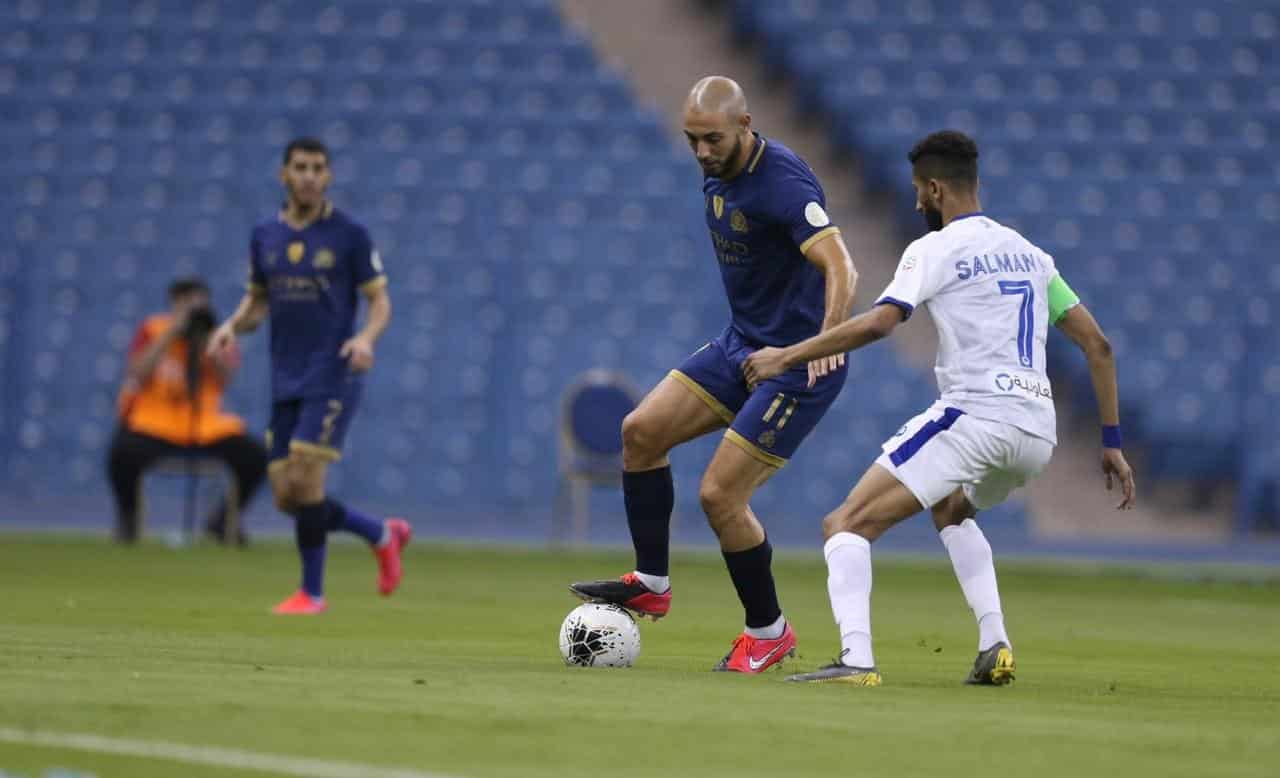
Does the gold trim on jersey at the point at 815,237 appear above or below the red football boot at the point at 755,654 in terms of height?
above

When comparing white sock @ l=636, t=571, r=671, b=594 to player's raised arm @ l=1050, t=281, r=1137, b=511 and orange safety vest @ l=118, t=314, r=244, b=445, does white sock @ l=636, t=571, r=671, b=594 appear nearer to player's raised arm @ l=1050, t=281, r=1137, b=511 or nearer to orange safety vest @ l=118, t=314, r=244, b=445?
player's raised arm @ l=1050, t=281, r=1137, b=511

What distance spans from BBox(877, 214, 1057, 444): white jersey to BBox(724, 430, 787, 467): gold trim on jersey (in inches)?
33.8

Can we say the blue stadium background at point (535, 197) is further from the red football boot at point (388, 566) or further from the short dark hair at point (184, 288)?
the red football boot at point (388, 566)

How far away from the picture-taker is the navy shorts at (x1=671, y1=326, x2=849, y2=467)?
7801 millimetres

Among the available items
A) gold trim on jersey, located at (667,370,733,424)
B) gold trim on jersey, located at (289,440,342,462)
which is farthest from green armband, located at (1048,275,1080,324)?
gold trim on jersey, located at (289,440,342,462)

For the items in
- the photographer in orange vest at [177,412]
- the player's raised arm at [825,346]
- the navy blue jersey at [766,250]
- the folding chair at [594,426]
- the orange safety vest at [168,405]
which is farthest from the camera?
the folding chair at [594,426]

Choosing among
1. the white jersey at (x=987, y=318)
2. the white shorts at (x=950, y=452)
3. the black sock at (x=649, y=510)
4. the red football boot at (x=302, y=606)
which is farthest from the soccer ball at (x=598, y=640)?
the red football boot at (x=302, y=606)

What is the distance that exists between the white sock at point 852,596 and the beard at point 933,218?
3.57ft

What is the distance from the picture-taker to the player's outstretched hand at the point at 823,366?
23.9 feet

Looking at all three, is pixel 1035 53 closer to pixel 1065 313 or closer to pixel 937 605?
pixel 937 605

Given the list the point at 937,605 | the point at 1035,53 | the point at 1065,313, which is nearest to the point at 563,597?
the point at 937,605

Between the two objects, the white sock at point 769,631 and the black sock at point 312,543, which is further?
the black sock at point 312,543

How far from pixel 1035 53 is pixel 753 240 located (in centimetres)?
1544

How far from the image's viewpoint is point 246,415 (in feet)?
61.1
